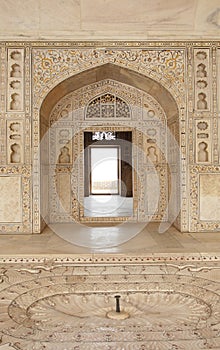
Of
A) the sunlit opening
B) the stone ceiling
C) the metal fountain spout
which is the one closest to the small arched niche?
the stone ceiling

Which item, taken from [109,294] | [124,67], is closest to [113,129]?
[124,67]

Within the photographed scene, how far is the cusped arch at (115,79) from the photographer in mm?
5984

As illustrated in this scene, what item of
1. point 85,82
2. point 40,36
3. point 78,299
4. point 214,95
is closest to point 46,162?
point 85,82

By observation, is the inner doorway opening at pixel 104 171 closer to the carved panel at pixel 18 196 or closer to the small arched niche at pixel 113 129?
the small arched niche at pixel 113 129

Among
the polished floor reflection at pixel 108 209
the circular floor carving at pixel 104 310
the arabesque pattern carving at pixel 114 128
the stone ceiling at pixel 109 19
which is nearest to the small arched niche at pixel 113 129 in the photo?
the arabesque pattern carving at pixel 114 128

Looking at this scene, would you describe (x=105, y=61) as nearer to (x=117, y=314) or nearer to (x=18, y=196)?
(x=18, y=196)

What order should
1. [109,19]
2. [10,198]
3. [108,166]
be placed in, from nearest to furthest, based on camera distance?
1. [109,19]
2. [10,198]
3. [108,166]

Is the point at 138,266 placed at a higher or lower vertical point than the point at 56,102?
lower

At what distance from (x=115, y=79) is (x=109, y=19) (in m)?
1.10

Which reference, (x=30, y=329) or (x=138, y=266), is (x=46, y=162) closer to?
(x=138, y=266)

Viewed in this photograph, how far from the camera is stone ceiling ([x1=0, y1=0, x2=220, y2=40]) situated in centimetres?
547

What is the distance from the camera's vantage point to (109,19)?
5.66m

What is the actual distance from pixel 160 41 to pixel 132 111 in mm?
1369

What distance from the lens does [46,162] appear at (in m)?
6.51
